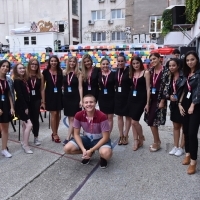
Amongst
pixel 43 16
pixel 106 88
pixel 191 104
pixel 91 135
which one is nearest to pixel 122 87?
pixel 106 88

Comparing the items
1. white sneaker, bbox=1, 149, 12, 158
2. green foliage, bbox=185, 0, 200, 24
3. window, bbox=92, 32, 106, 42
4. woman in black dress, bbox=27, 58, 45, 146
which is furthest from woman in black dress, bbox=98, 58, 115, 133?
window, bbox=92, 32, 106, 42

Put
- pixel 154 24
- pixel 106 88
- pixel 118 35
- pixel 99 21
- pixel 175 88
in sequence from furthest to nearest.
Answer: pixel 99 21 < pixel 118 35 < pixel 154 24 < pixel 106 88 < pixel 175 88

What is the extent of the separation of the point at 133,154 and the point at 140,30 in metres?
27.0

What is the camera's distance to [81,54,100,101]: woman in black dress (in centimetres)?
455

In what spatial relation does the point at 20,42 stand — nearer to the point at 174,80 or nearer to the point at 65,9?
the point at 65,9

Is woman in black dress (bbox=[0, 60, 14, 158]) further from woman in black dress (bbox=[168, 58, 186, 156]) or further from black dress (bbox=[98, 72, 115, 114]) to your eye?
woman in black dress (bbox=[168, 58, 186, 156])

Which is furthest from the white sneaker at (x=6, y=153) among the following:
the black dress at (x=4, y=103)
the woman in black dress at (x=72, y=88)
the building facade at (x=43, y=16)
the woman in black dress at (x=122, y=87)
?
the building facade at (x=43, y=16)

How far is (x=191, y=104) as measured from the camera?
3400mm

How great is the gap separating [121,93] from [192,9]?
6.14m

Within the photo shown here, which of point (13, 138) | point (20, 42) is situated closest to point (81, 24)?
point (20, 42)

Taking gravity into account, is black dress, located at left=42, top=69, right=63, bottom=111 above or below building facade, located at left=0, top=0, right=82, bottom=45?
below

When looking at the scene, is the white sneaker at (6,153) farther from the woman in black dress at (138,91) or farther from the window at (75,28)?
the window at (75,28)

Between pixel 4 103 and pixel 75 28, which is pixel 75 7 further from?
pixel 4 103

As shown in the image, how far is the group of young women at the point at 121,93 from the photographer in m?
3.58
